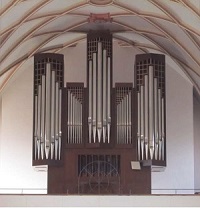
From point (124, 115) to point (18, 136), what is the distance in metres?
4.01

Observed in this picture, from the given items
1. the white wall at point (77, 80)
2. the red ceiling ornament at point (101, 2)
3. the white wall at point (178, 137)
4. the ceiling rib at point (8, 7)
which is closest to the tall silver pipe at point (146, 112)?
the red ceiling ornament at point (101, 2)

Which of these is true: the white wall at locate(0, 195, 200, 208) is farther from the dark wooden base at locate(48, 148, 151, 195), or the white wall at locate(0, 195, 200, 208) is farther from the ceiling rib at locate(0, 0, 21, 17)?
the ceiling rib at locate(0, 0, 21, 17)

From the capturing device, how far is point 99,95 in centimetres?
1911

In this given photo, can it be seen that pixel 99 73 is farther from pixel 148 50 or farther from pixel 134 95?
pixel 148 50

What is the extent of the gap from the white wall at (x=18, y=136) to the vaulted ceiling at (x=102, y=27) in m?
0.42

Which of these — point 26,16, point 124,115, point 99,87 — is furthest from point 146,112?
point 26,16

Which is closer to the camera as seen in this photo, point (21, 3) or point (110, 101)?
point (21, 3)

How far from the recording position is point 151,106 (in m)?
18.8

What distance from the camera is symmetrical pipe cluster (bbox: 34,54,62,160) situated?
18.5 m

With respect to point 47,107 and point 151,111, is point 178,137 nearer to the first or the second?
point 151,111

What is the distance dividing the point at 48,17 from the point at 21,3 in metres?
1.69

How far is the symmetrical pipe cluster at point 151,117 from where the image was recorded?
18.4 metres

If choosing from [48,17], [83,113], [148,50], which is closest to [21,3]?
[48,17]

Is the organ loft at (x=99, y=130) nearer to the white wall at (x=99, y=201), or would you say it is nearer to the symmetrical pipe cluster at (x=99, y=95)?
the symmetrical pipe cluster at (x=99, y=95)
